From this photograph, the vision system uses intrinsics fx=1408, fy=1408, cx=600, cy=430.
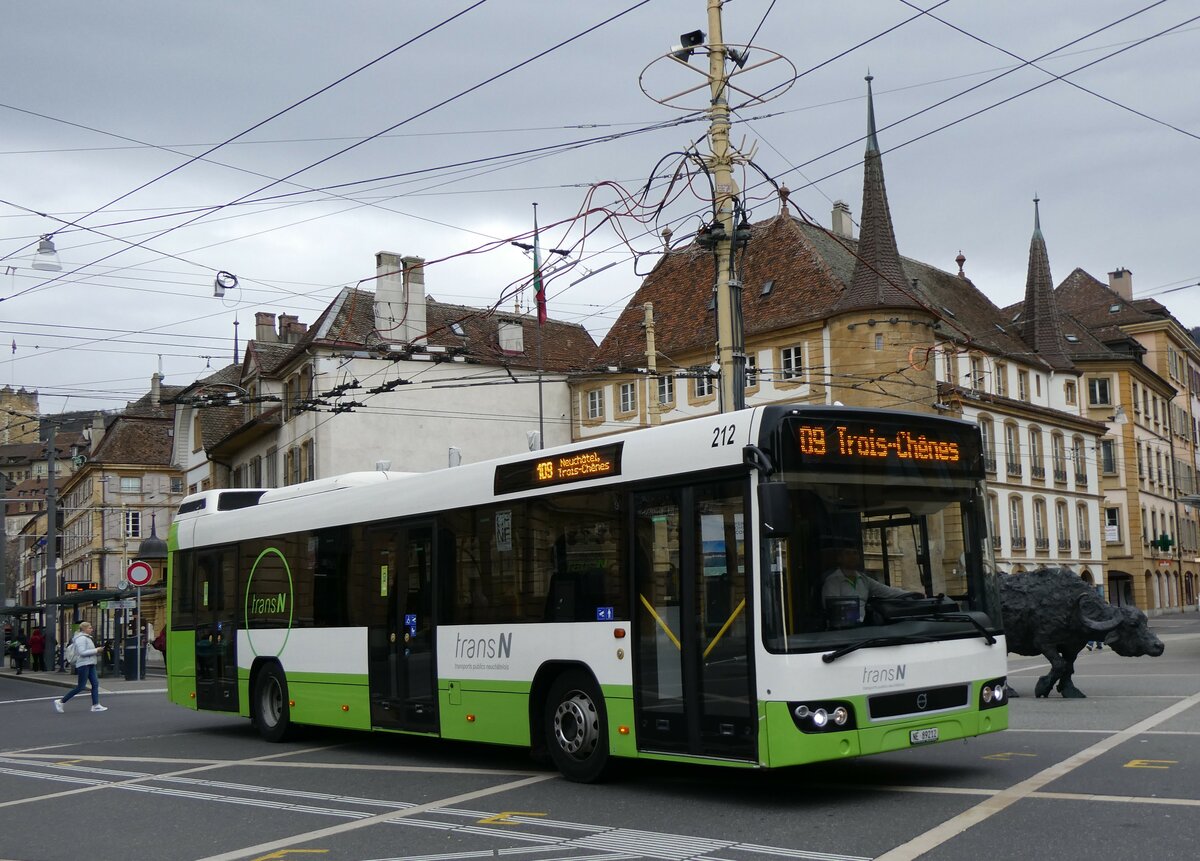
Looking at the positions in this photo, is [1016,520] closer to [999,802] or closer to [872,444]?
[872,444]

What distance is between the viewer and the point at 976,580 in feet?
35.4

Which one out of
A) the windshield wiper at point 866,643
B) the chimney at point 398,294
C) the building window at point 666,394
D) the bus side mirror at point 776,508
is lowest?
the windshield wiper at point 866,643

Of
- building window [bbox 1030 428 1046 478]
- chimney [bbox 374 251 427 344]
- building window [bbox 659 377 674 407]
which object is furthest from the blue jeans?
building window [bbox 1030 428 1046 478]

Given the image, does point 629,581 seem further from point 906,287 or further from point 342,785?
point 906,287

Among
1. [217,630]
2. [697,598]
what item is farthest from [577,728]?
[217,630]

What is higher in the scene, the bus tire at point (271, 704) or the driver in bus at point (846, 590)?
the driver in bus at point (846, 590)

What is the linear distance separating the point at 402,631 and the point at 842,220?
169ft

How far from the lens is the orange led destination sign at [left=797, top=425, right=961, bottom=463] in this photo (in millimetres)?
10109

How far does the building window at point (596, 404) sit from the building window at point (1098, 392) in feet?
105

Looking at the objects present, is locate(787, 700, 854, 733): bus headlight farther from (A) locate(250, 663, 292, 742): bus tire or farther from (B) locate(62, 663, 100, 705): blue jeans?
(B) locate(62, 663, 100, 705): blue jeans

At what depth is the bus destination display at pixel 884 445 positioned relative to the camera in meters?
10.1

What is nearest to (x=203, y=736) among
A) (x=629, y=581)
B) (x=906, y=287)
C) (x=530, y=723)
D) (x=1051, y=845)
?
(x=530, y=723)

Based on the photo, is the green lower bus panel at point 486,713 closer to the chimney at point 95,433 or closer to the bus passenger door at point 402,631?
the bus passenger door at point 402,631

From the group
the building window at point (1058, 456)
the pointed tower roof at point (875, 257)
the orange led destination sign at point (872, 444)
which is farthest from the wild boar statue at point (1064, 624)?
the building window at point (1058, 456)
